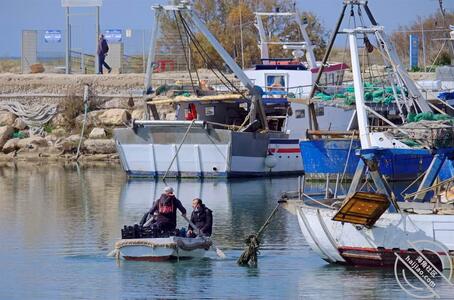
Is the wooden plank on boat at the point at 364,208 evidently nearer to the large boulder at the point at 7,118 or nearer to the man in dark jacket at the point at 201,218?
the man in dark jacket at the point at 201,218

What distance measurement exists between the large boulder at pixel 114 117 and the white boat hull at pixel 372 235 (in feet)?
99.1

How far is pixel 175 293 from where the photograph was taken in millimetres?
21625

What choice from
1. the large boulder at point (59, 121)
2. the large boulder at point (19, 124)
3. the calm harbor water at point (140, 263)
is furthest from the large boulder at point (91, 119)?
the calm harbor water at point (140, 263)

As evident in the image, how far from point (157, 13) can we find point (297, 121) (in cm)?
647

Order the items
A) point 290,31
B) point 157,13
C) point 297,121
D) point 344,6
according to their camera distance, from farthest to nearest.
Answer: point 290,31 → point 297,121 → point 157,13 → point 344,6

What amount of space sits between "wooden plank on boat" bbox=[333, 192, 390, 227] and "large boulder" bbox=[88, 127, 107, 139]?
30.3m

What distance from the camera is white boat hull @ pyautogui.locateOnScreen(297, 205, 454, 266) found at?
72.6ft

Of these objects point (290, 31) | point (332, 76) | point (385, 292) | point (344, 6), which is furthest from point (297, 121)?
point (385, 292)

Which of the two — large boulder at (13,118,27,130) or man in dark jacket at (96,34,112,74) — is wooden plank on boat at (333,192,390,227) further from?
man in dark jacket at (96,34,112,74)

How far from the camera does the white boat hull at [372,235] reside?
22125 mm

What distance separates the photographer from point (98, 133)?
5216 centimetres

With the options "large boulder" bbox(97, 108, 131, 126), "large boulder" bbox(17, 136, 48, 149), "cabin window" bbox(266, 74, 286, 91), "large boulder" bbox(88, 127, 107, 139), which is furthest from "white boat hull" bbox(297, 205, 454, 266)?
"large boulder" bbox(97, 108, 131, 126)

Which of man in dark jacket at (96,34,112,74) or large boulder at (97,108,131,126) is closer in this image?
large boulder at (97,108,131,126)

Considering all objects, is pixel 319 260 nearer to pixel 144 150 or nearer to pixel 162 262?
pixel 162 262
